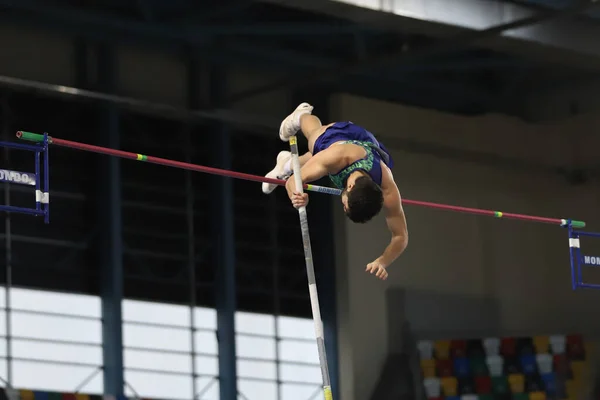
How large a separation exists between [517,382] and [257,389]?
4.13 metres

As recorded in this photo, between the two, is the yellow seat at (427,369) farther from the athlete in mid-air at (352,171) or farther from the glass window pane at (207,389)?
the athlete in mid-air at (352,171)

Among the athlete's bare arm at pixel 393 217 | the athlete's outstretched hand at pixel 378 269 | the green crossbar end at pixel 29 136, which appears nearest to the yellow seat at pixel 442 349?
the athlete's bare arm at pixel 393 217

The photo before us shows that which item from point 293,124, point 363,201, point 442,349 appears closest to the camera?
point 363,201

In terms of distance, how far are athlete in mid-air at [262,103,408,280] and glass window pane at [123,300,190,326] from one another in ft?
23.6

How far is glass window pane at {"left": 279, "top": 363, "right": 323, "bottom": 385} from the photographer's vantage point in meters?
18.8

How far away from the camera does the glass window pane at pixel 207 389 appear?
18000 millimetres

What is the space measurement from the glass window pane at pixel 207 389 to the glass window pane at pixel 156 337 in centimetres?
52

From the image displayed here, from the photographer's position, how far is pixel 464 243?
67.5 feet

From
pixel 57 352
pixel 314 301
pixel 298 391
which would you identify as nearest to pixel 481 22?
pixel 298 391

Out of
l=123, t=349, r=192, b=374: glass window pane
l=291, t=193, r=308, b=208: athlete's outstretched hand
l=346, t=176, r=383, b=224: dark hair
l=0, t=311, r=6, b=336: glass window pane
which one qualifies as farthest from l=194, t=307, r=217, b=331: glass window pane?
l=346, t=176, r=383, b=224: dark hair

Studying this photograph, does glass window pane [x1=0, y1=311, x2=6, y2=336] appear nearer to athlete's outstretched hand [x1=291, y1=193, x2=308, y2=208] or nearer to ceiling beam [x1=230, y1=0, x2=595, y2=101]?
ceiling beam [x1=230, y1=0, x2=595, y2=101]

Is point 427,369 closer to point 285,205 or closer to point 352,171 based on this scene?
point 285,205

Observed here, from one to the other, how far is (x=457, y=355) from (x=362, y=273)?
77.7 inches

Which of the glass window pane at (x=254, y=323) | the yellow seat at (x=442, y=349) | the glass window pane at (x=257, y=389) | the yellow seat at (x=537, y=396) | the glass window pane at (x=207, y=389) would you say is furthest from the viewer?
the yellow seat at (x=537, y=396)
